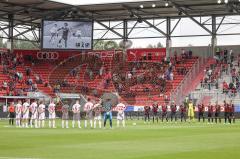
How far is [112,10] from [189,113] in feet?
62.1

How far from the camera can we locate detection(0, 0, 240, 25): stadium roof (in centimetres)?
6594

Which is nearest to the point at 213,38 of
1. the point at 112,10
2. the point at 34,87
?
the point at 112,10

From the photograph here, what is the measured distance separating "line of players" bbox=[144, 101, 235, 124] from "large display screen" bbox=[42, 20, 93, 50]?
10620mm

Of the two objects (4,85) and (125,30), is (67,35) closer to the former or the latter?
(4,85)

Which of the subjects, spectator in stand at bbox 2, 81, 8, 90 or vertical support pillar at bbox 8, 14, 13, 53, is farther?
vertical support pillar at bbox 8, 14, 13, 53

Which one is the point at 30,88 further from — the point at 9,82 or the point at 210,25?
the point at 210,25

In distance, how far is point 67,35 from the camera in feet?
221

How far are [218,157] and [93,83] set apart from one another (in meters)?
54.8

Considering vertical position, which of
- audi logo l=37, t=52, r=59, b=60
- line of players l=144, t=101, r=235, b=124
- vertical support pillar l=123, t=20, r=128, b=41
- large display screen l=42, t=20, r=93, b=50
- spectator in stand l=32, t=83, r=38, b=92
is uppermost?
vertical support pillar l=123, t=20, r=128, b=41

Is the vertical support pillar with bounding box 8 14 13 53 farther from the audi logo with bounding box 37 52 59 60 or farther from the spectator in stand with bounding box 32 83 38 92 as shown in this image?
the spectator in stand with bounding box 32 83 38 92

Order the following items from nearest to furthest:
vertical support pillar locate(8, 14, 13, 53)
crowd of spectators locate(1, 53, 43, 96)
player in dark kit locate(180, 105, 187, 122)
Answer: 1. player in dark kit locate(180, 105, 187, 122)
2. crowd of spectators locate(1, 53, 43, 96)
3. vertical support pillar locate(8, 14, 13, 53)

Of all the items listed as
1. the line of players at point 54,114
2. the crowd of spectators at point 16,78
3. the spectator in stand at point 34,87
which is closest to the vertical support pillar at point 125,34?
the crowd of spectators at point 16,78

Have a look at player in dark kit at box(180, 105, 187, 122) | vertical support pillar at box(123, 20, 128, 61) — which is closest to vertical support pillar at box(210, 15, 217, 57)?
vertical support pillar at box(123, 20, 128, 61)

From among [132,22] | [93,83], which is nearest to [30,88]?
[93,83]
